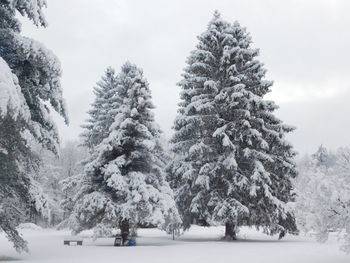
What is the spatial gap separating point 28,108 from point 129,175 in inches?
404

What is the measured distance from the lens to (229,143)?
2733cm

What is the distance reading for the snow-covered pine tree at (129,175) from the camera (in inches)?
921

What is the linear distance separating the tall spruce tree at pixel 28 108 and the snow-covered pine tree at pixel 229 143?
11798mm

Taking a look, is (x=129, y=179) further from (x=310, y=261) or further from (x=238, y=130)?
(x=310, y=261)

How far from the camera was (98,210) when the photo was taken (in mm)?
24250

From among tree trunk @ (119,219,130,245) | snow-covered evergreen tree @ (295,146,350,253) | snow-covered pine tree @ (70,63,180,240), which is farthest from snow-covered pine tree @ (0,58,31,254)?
snow-covered evergreen tree @ (295,146,350,253)

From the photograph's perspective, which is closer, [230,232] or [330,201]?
[330,201]

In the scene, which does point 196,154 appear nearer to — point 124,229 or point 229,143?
point 229,143

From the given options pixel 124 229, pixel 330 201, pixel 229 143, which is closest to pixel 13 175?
pixel 330 201

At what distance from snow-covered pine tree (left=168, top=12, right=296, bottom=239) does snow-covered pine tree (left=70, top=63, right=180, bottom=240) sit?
267cm

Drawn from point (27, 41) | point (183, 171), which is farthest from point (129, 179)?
point (27, 41)

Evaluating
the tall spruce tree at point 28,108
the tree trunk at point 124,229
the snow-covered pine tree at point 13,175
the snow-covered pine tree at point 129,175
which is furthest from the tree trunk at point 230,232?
the snow-covered pine tree at point 13,175

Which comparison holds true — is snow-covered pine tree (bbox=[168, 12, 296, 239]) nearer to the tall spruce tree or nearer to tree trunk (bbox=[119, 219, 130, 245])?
tree trunk (bbox=[119, 219, 130, 245])

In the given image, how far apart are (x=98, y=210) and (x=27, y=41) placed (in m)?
10.7
